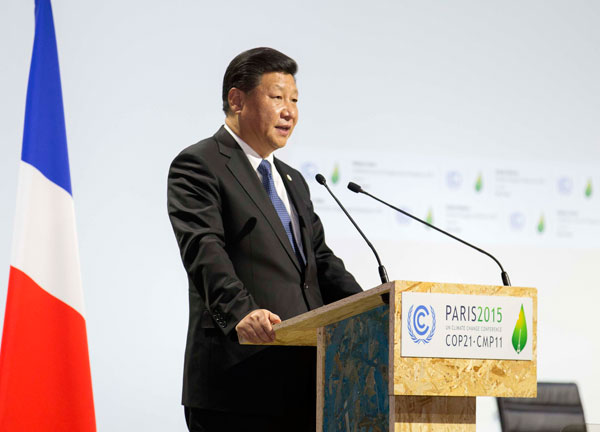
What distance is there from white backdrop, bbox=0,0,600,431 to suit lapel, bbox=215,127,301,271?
1.55 m

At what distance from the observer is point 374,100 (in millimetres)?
4422

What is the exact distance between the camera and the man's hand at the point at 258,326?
1967 mm

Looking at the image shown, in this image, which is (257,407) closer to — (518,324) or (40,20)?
(518,324)

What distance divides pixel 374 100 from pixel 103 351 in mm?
1889

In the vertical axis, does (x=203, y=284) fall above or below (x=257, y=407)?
above

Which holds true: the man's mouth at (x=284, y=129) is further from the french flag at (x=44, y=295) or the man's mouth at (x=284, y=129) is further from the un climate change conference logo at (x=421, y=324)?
the french flag at (x=44, y=295)

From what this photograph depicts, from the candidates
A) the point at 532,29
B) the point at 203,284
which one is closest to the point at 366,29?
the point at 532,29

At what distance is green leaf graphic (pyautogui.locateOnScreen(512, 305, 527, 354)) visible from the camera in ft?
5.35

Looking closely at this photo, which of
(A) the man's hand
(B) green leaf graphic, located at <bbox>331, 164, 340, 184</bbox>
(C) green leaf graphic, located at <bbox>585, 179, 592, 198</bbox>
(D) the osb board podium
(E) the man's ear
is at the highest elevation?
(C) green leaf graphic, located at <bbox>585, 179, 592, 198</bbox>

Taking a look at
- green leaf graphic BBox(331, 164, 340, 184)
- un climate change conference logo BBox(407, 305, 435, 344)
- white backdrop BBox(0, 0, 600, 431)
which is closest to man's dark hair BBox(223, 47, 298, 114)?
un climate change conference logo BBox(407, 305, 435, 344)

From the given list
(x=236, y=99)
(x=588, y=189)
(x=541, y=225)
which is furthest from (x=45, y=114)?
(x=588, y=189)

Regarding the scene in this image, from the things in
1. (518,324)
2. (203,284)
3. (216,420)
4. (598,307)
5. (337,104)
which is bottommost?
(216,420)

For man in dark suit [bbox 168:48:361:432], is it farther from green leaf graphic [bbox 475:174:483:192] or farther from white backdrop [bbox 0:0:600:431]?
green leaf graphic [bbox 475:174:483:192]

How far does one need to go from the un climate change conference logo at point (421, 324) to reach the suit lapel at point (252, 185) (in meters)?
0.81
